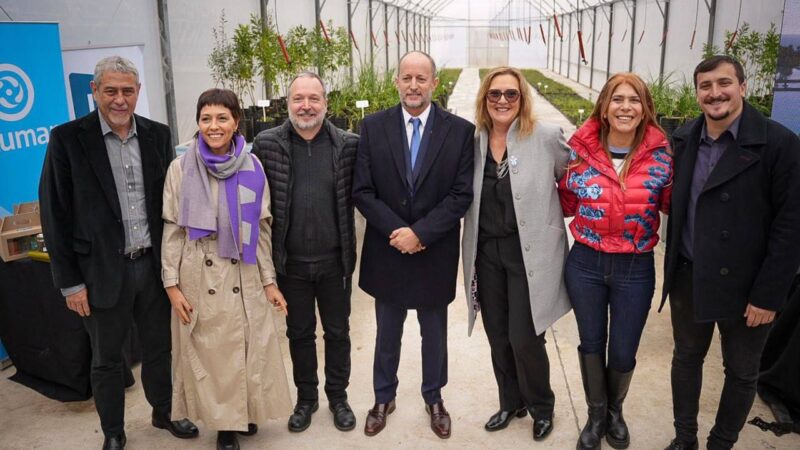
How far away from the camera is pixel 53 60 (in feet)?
10.7

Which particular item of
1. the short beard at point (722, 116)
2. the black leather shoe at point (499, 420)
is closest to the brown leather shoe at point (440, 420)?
the black leather shoe at point (499, 420)

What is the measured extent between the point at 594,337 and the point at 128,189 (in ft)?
5.68

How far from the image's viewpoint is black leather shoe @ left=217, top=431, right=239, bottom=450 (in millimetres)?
2436

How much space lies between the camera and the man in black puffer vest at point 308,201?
7.72ft

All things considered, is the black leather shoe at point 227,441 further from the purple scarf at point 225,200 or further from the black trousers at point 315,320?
the purple scarf at point 225,200

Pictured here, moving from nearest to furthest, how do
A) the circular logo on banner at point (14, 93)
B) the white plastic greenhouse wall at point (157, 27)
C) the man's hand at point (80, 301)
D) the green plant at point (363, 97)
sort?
the man's hand at point (80, 301)
the circular logo on banner at point (14, 93)
the white plastic greenhouse wall at point (157, 27)
the green plant at point (363, 97)

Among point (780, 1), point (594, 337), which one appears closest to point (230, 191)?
point (594, 337)

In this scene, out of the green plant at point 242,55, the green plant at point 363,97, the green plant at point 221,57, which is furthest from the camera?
the green plant at point 363,97

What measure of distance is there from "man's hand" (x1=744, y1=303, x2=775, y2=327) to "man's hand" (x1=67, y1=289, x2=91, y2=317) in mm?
2203

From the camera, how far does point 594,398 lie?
2418mm

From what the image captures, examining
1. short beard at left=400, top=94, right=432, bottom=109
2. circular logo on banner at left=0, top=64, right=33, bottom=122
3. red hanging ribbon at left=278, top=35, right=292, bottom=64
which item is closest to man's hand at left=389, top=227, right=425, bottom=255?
short beard at left=400, top=94, right=432, bottom=109

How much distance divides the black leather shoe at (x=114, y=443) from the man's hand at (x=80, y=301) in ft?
1.69

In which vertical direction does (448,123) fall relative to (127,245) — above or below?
above

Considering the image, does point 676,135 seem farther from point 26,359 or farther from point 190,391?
point 26,359
